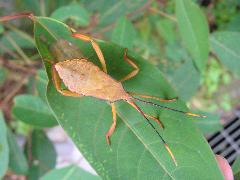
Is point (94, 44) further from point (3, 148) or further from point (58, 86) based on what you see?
point (3, 148)

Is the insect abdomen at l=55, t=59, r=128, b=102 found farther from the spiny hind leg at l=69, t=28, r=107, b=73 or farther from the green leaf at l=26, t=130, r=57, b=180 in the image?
the green leaf at l=26, t=130, r=57, b=180

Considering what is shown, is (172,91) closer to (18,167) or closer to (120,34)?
(120,34)

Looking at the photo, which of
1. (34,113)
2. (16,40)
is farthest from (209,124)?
(16,40)

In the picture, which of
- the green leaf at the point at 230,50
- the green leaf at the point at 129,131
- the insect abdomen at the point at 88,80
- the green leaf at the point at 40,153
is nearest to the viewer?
the green leaf at the point at 129,131

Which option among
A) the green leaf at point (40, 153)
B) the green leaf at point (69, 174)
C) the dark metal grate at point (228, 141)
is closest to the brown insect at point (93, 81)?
the green leaf at point (69, 174)

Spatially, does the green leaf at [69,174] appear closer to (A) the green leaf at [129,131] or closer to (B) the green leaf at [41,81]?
(B) the green leaf at [41,81]

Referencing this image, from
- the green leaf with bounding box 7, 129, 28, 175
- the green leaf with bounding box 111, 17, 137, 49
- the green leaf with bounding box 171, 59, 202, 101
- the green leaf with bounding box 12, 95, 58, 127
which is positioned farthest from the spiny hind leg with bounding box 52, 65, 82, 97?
the green leaf with bounding box 171, 59, 202, 101
